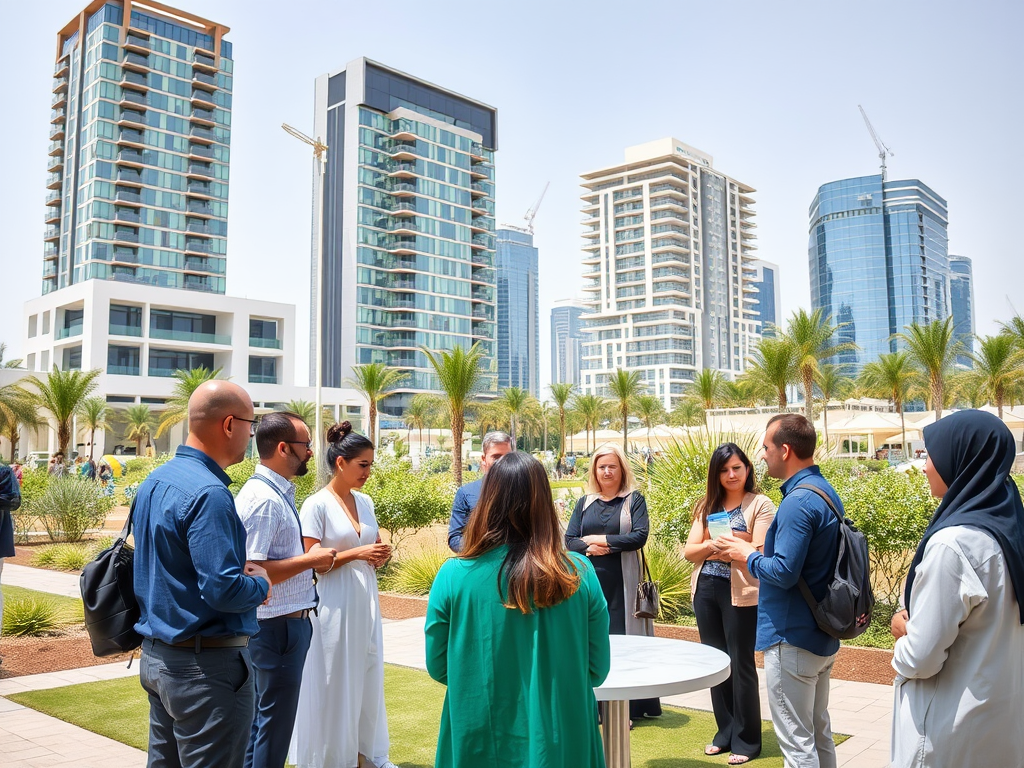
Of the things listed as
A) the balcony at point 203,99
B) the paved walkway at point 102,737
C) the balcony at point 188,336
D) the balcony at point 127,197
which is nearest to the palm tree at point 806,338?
the paved walkway at point 102,737

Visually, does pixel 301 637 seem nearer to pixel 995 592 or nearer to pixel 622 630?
pixel 622 630

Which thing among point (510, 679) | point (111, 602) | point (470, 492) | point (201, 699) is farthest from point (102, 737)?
point (510, 679)

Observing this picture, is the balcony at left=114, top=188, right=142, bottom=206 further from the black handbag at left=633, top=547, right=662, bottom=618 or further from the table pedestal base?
the table pedestal base

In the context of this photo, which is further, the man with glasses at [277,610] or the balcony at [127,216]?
the balcony at [127,216]

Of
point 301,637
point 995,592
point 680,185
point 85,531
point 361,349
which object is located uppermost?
point 680,185

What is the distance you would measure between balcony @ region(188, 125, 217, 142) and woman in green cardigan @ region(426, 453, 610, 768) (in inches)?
3181

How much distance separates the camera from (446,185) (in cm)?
9269

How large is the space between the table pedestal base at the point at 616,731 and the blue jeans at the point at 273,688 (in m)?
1.49

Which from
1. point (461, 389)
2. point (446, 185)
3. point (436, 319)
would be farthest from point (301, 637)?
point (446, 185)

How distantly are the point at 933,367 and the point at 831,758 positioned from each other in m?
35.9

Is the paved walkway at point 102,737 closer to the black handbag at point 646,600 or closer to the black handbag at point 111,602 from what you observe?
the black handbag at point 646,600

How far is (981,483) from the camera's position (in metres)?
2.52

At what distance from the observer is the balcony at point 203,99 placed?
7488cm

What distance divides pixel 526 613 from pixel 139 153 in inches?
3124
